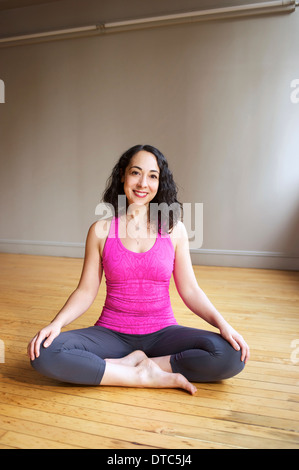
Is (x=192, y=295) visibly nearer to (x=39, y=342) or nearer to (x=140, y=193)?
(x=140, y=193)

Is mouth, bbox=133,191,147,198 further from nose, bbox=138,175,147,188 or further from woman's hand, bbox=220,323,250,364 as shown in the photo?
woman's hand, bbox=220,323,250,364

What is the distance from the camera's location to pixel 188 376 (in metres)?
1.46

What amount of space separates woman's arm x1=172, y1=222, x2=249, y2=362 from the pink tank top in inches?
2.6

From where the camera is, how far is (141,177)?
60.3 inches

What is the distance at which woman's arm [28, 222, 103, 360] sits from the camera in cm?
132

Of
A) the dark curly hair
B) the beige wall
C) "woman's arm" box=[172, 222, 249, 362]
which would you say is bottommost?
"woman's arm" box=[172, 222, 249, 362]

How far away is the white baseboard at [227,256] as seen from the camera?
3.74m

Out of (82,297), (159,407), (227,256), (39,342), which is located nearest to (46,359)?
(39,342)

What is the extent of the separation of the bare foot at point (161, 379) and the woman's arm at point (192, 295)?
0.71ft

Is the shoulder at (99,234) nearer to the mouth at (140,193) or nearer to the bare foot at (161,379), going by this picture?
the mouth at (140,193)

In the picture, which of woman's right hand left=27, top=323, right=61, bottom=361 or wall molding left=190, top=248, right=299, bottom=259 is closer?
woman's right hand left=27, top=323, right=61, bottom=361

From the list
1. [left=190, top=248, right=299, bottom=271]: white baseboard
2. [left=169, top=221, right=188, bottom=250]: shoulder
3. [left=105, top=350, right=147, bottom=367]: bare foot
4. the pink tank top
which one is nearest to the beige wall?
[left=190, top=248, right=299, bottom=271]: white baseboard

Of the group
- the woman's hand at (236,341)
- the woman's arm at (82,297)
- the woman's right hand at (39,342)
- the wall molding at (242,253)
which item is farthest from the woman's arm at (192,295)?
the wall molding at (242,253)

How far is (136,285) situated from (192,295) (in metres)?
0.22
